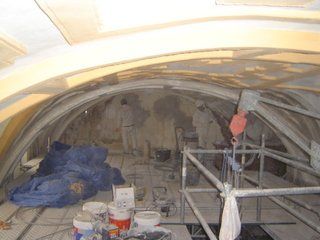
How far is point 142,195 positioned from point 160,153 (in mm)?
4196

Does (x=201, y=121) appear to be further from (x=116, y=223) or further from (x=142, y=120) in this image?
(x=116, y=223)

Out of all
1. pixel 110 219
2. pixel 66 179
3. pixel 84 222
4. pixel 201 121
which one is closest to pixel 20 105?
pixel 84 222

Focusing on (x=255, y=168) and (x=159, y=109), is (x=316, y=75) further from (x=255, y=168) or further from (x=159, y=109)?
(x=159, y=109)

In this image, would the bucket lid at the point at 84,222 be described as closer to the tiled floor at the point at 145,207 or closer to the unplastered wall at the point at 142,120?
the tiled floor at the point at 145,207

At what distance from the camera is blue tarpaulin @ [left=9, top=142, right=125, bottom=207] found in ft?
20.5

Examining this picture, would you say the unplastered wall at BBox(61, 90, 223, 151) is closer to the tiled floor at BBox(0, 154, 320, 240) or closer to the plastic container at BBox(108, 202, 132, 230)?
the tiled floor at BBox(0, 154, 320, 240)

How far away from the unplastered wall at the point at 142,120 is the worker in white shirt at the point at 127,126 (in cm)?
43

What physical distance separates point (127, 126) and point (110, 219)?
7433 mm

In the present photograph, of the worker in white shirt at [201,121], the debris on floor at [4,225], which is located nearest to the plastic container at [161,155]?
the worker in white shirt at [201,121]

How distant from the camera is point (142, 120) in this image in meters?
13.1

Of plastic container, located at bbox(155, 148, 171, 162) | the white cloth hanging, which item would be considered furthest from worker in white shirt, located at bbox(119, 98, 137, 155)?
the white cloth hanging

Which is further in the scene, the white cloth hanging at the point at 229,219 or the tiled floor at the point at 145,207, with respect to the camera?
the tiled floor at the point at 145,207

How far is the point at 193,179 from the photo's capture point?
8.09m

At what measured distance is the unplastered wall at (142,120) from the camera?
42.5 ft
